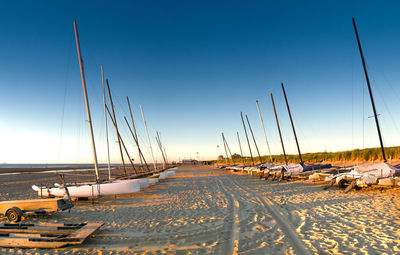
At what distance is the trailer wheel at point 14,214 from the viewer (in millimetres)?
8430

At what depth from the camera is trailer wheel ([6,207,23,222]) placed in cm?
843

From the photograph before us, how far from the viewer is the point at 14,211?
→ 333 inches

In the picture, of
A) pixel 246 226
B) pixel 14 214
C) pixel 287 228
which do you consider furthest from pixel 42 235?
pixel 287 228

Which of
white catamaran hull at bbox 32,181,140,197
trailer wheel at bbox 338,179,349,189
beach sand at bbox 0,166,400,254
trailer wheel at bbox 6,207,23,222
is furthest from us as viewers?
trailer wheel at bbox 338,179,349,189

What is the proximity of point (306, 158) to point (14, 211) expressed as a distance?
4876 cm

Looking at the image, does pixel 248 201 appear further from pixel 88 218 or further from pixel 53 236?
pixel 53 236

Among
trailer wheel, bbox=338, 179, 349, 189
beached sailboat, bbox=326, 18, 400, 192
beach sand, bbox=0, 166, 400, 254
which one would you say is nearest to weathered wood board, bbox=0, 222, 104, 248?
beach sand, bbox=0, 166, 400, 254

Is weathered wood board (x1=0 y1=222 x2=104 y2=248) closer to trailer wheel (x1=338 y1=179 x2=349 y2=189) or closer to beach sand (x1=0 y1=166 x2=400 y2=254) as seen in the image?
beach sand (x1=0 y1=166 x2=400 y2=254)

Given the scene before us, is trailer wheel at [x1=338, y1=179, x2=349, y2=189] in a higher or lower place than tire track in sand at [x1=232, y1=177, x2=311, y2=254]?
lower

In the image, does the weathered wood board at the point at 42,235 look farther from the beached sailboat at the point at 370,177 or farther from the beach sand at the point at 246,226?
the beached sailboat at the point at 370,177

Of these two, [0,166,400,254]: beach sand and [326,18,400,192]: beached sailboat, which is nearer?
[0,166,400,254]: beach sand

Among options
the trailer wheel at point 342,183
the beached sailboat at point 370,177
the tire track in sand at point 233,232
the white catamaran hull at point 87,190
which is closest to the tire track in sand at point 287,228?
the tire track in sand at point 233,232

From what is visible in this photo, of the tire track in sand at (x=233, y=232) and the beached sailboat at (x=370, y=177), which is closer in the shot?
the tire track in sand at (x=233, y=232)

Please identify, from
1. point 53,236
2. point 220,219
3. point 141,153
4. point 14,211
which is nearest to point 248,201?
point 220,219
